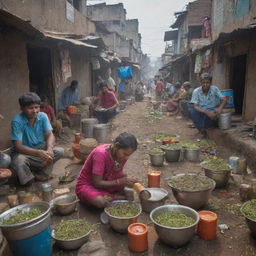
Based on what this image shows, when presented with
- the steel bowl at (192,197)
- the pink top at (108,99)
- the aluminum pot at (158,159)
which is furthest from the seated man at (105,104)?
the steel bowl at (192,197)

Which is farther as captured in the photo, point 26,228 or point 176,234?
point 176,234

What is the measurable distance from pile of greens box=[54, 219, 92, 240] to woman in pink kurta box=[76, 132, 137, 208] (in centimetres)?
51

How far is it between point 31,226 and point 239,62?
1019 centimetres

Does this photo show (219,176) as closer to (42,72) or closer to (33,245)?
(33,245)

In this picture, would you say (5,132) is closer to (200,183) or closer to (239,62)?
(200,183)

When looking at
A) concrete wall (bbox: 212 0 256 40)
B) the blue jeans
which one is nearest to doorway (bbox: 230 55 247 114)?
concrete wall (bbox: 212 0 256 40)

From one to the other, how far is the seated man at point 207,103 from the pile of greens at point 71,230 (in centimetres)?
583

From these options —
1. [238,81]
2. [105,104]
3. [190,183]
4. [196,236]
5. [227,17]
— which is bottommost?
[196,236]

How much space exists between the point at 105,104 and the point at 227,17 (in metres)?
7.31

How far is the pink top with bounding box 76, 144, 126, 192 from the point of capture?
3.70 meters

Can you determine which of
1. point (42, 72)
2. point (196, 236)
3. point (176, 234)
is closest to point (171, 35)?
point (42, 72)

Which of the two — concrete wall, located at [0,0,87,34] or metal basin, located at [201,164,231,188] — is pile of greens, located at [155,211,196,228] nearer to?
metal basin, located at [201,164,231,188]

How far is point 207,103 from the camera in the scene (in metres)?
8.16

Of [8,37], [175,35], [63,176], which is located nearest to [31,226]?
[63,176]
